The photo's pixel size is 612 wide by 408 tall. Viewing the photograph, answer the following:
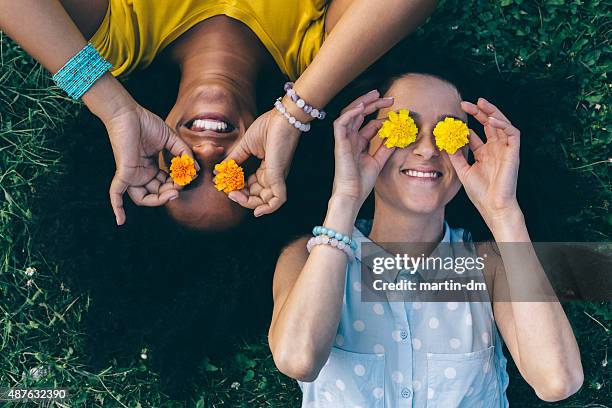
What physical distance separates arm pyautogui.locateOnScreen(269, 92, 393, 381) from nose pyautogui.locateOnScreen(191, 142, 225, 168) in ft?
1.76

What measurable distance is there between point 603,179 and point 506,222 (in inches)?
43.5

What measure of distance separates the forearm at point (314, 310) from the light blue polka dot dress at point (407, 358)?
→ 0.17 meters

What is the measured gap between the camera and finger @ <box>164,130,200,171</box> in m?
2.75

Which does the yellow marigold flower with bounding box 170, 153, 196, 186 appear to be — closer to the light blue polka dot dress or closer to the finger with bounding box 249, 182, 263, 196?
the finger with bounding box 249, 182, 263, 196

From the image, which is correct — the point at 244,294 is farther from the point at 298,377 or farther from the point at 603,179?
the point at 603,179

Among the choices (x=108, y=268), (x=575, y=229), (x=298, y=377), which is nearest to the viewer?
(x=298, y=377)

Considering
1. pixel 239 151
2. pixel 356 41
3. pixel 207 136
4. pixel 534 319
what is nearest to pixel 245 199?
pixel 239 151

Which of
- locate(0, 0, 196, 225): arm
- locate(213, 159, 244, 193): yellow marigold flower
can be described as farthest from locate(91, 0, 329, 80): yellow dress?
locate(213, 159, 244, 193): yellow marigold flower

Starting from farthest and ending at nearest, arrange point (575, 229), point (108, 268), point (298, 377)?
point (575, 229) → point (108, 268) → point (298, 377)

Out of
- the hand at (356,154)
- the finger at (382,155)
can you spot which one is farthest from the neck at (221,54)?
the finger at (382,155)

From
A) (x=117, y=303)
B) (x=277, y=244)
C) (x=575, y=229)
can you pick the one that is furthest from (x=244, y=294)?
(x=575, y=229)

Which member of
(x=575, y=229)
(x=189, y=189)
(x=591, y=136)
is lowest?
(x=575, y=229)

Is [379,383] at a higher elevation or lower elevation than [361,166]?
lower

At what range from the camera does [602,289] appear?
136 inches
